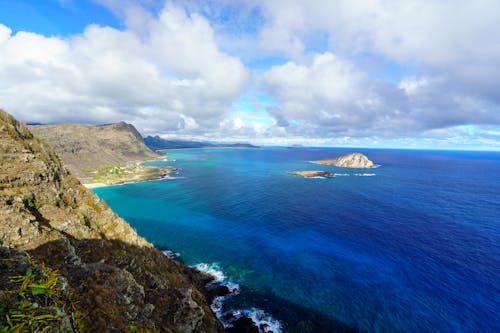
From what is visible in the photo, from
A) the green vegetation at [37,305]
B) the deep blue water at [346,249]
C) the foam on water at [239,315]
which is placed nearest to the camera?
the green vegetation at [37,305]

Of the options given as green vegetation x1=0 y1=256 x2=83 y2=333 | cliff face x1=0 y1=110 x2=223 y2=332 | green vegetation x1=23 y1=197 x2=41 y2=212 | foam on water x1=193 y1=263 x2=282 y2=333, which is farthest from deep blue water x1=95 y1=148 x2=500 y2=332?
green vegetation x1=0 y1=256 x2=83 y2=333

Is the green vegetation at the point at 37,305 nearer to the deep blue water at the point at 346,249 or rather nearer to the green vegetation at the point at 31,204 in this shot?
the green vegetation at the point at 31,204

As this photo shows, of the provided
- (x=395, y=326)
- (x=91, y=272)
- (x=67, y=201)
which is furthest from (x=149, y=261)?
(x=395, y=326)

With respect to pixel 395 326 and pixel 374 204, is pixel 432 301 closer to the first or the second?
pixel 395 326

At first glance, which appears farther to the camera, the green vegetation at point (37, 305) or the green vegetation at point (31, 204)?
the green vegetation at point (31, 204)

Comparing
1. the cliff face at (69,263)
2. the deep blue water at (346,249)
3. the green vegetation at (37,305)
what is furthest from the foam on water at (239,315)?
the green vegetation at (37,305)

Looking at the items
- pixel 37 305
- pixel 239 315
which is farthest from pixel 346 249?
pixel 37 305

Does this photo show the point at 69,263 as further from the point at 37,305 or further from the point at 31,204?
the point at 37,305
